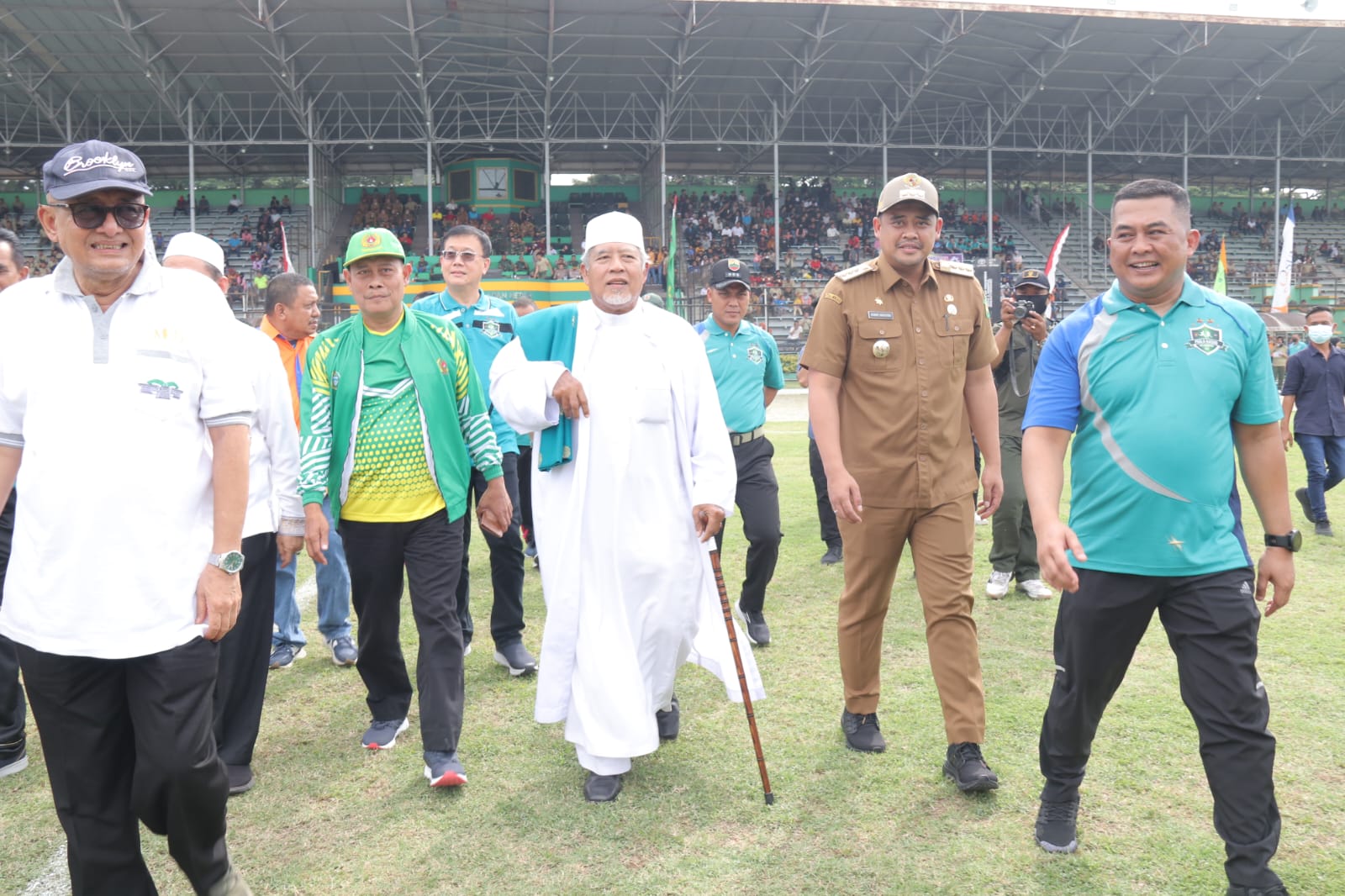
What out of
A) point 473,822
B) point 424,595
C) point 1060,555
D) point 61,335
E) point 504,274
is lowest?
point 473,822

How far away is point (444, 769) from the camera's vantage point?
3.76 metres

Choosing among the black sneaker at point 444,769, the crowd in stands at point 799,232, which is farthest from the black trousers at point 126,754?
the crowd in stands at point 799,232

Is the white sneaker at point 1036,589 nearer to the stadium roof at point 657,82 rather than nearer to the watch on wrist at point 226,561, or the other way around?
the watch on wrist at point 226,561

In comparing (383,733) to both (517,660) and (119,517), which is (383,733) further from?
(119,517)

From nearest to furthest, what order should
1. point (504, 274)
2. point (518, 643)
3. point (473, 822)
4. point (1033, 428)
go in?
point (1033, 428) → point (473, 822) → point (518, 643) → point (504, 274)

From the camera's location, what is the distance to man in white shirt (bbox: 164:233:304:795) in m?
3.75

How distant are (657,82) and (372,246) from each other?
99.0 ft

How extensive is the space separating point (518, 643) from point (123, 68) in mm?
Answer: 31211

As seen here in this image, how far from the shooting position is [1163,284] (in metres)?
2.96

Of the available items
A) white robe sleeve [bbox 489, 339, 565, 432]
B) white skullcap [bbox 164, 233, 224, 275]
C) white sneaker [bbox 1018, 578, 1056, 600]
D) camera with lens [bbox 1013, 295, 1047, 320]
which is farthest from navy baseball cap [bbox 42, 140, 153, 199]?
white sneaker [bbox 1018, 578, 1056, 600]

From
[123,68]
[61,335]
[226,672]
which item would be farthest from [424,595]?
[123,68]

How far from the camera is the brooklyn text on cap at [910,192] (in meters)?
3.87

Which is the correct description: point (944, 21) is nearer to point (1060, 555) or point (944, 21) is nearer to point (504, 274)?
point (504, 274)

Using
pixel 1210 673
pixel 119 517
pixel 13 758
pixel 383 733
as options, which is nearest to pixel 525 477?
pixel 383 733
